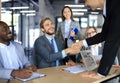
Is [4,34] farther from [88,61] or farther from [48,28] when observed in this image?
[88,61]

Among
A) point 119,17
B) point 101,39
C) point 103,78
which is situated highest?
point 119,17

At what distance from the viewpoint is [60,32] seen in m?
4.22

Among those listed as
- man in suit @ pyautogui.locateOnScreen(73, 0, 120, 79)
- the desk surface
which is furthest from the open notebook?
man in suit @ pyautogui.locateOnScreen(73, 0, 120, 79)

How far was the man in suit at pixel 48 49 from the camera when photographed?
3.20 meters

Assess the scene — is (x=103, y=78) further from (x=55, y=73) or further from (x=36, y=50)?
(x=36, y=50)

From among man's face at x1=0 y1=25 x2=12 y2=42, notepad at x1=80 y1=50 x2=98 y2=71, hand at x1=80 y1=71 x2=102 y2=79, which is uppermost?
man's face at x1=0 y1=25 x2=12 y2=42

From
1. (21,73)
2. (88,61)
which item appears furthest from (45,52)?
(21,73)

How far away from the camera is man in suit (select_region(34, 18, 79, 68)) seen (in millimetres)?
3195

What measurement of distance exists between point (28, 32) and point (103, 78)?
818 cm

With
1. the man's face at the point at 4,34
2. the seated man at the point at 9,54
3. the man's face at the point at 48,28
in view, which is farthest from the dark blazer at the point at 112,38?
the man's face at the point at 48,28

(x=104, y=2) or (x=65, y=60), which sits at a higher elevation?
(x=104, y=2)

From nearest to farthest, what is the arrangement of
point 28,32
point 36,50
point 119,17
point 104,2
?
point 119,17 < point 104,2 < point 36,50 < point 28,32

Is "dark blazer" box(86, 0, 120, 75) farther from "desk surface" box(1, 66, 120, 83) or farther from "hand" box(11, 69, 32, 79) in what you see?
"hand" box(11, 69, 32, 79)

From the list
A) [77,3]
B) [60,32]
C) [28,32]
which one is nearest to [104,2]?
[60,32]
